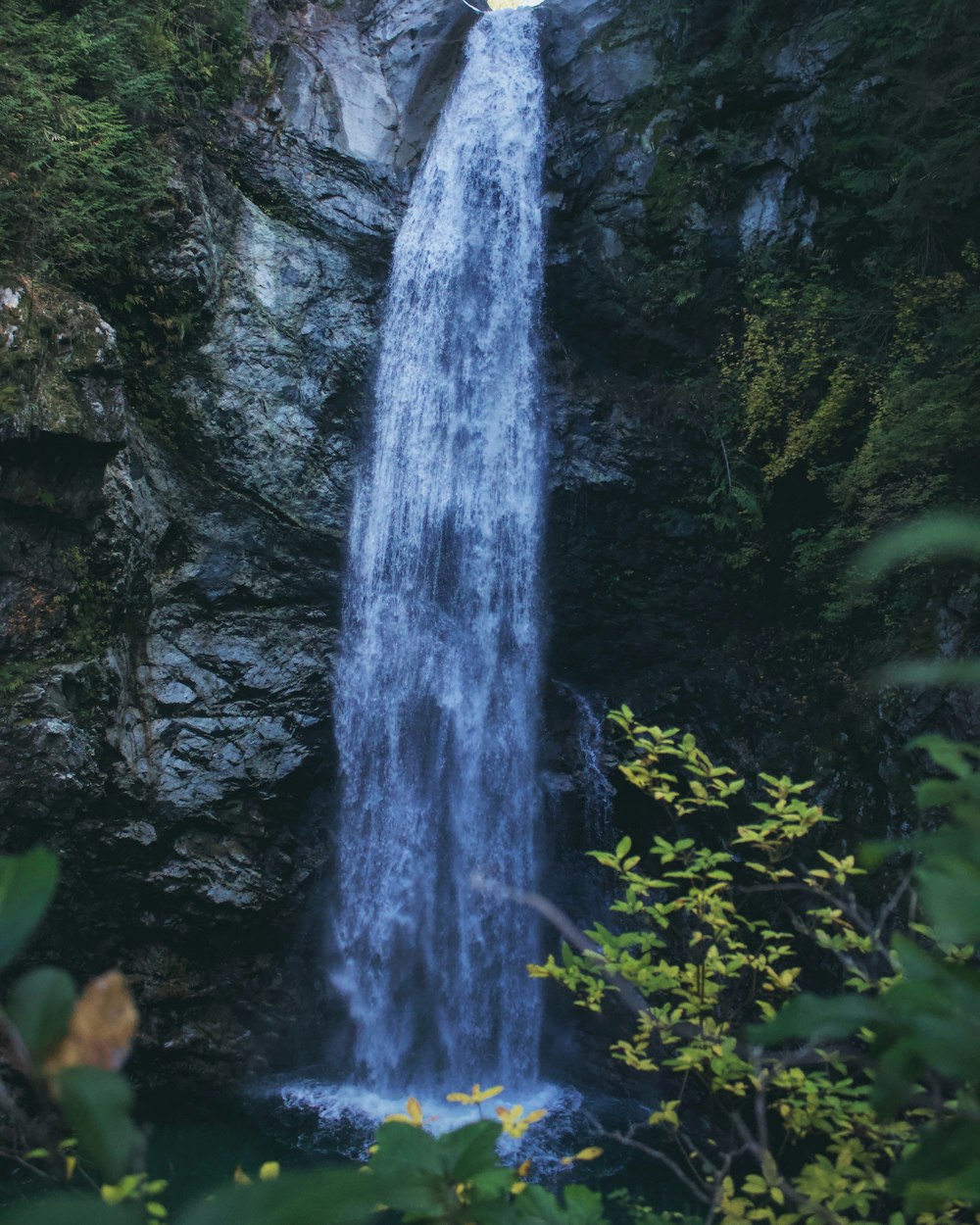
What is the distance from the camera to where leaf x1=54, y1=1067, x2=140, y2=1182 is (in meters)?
0.49

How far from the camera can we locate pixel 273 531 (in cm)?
841

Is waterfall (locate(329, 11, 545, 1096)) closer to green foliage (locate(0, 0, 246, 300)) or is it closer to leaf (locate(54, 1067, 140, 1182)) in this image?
green foliage (locate(0, 0, 246, 300))

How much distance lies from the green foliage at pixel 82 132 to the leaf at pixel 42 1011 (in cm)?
822

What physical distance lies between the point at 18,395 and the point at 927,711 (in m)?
7.79

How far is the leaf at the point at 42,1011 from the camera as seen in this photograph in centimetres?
54

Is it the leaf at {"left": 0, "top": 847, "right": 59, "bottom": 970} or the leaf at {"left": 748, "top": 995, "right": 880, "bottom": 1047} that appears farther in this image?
the leaf at {"left": 748, "top": 995, "right": 880, "bottom": 1047}

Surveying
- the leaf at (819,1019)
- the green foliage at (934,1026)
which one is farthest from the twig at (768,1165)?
the leaf at (819,1019)

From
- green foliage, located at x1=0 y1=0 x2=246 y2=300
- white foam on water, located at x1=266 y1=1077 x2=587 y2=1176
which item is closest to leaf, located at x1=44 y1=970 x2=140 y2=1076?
white foam on water, located at x1=266 y1=1077 x2=587 y2=1176

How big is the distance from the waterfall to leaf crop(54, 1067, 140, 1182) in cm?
787

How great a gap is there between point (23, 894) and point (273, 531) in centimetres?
813

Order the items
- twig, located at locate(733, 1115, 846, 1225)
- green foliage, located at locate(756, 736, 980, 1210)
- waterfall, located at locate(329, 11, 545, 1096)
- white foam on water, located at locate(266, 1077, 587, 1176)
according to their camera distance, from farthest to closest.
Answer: waterfall, located at locate(329, 11, 545, 1096) < white foam on water, located at locate(266, 1077, 587, 1176) < twig, located at locate(733, 1115, 846, 1225) < green foliage, located at locate(756, 736, 980, 1210)

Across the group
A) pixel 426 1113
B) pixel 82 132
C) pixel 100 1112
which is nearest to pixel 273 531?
pixel 82 132

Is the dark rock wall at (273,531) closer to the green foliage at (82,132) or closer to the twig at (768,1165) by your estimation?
the green foliage at (82,132)

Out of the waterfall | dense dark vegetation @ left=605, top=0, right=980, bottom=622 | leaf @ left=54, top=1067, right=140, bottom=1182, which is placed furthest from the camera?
the waterfall
